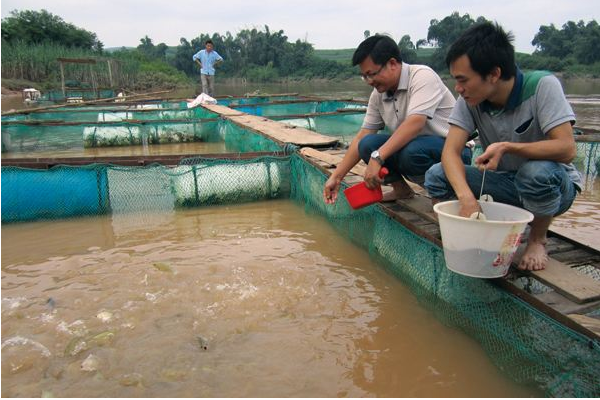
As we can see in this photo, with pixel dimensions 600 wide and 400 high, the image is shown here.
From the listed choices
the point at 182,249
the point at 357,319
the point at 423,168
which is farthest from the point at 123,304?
the point at 423,168

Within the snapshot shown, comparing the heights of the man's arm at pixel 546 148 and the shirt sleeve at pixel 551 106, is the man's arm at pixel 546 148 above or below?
below

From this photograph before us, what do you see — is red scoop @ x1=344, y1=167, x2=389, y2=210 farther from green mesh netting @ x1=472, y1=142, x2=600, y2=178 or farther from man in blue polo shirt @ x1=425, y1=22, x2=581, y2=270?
green mesh netting @ x1=472, y1=142, x2=600, y2=178

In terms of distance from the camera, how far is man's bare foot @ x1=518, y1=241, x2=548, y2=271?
2000 mm

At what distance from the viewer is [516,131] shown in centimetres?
210

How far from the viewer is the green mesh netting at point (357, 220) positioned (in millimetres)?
1817

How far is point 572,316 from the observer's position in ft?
5.49

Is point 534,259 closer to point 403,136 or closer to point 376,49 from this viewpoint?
point 403,136

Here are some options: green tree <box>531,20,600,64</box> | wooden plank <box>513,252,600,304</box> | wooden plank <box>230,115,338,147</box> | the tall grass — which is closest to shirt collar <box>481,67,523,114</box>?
wooden plank <box>513,252,600,304</box>

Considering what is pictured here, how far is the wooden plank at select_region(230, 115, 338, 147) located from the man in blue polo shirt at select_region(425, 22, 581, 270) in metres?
3.24

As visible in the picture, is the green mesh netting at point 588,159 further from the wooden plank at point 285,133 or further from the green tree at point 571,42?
the green tree at point 571,42

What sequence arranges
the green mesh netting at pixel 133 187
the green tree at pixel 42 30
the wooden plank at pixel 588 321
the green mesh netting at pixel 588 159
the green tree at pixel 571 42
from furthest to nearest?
1. the green tree at pixel 571 42
2. the green tree at pixel 42 30
3. the green mesh netting at pixel 588 159
4. the green mesh netting at pixel 133 187
5. the wooden plank at pixel 588 321

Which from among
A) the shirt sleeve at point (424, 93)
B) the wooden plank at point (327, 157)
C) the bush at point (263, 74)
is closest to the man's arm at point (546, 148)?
the shirt sleeve at point (424, 93)

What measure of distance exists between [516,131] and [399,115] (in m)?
1.01

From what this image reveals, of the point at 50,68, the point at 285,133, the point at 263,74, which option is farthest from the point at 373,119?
the point at 263,74
